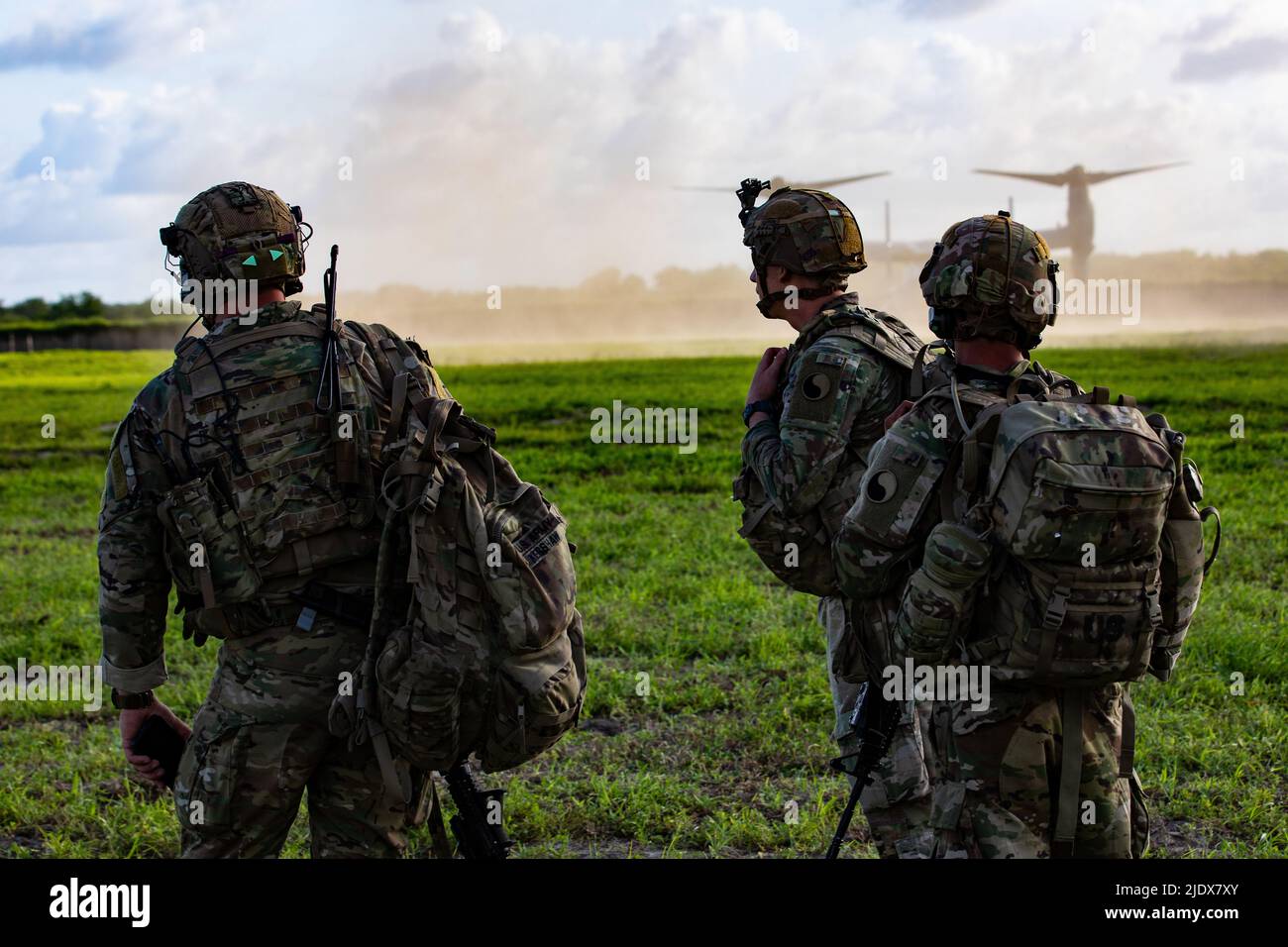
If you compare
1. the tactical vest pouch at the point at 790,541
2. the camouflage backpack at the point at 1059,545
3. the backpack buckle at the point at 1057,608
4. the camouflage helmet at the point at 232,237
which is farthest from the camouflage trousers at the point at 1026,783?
the camouflage helmet at the point at 232,237

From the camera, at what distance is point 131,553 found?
3914 mm

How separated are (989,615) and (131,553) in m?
2.40

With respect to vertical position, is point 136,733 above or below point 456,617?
below

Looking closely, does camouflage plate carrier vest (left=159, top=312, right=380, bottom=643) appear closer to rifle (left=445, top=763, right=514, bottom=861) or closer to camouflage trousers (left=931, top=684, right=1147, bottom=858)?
rifle (left=445, top=763, right=514, bottom=861)

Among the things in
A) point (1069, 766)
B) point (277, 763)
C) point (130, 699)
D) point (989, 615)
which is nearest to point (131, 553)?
point (130, 699)

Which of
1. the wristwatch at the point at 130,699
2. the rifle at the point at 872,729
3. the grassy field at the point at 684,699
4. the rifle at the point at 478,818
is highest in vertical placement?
the wristwatch at the point at 130,699

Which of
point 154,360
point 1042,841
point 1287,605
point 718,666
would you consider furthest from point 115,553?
point 154,360

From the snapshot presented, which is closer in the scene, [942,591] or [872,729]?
[942,591]

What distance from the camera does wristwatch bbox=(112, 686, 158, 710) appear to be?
13.3 feet

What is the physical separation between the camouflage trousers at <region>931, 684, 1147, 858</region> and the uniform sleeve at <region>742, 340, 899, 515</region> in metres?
1.01

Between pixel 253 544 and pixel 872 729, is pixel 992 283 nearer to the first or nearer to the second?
pixel 872 729

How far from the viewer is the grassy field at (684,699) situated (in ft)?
18.9

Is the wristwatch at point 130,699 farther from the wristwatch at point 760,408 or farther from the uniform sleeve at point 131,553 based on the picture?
the wristwatch at point 760,408

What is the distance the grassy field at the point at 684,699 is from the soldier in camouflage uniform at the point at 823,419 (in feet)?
3.23
